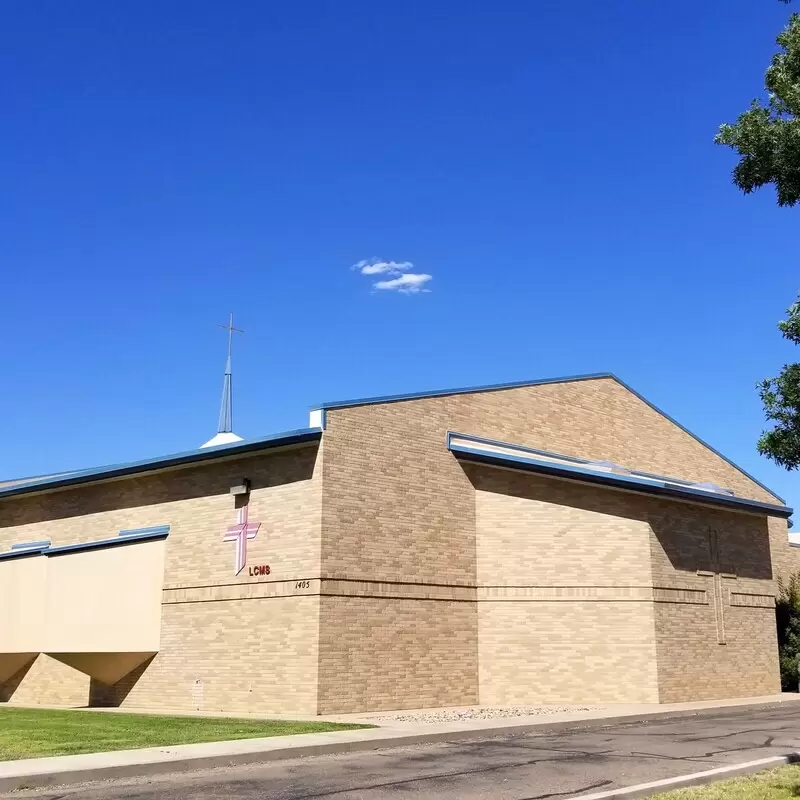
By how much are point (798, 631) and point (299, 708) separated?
54.5 feet

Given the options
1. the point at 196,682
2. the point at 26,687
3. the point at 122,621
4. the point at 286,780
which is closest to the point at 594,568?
the point at 196,682

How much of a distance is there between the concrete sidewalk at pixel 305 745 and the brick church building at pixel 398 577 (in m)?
1.80

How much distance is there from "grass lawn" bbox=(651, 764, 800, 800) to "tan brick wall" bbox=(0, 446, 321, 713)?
11.9 meters

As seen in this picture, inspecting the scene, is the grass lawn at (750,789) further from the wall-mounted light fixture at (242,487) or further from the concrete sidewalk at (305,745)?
the wall-mounted light fixture at (242,487)

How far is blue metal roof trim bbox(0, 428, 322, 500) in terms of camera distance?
22.2 metres

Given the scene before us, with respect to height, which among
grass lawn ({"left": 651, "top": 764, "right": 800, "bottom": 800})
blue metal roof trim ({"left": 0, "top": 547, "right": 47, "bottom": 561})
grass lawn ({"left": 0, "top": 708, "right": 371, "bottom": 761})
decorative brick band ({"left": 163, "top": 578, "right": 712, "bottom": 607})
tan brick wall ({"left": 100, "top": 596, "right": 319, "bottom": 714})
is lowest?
grass lawn ({"left": 0, "top": 708, "right": 371, "bottom": 761})

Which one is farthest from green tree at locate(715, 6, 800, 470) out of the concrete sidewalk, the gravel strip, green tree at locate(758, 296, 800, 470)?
the gravel strip

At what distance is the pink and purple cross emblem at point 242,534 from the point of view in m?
23.3

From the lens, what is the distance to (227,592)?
77.4 ft

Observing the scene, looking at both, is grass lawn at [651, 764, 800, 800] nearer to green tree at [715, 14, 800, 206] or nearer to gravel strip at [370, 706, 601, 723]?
green tree at [715, 14, 800, 206]

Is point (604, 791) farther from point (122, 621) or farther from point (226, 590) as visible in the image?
point (122, 621)

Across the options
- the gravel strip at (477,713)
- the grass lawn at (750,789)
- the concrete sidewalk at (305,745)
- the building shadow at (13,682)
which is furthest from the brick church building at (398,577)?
the grass lawn at (750,789)

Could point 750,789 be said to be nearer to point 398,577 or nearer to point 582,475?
point 398,577

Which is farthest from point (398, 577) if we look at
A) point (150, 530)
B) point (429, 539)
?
point (150, 530)
